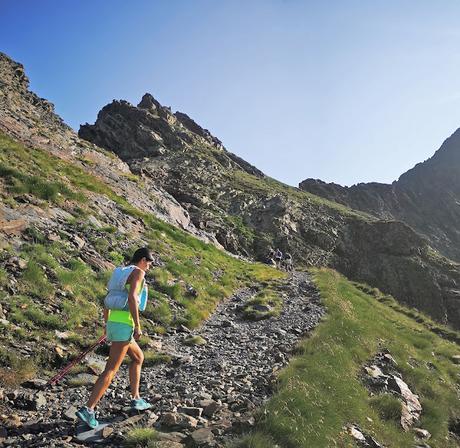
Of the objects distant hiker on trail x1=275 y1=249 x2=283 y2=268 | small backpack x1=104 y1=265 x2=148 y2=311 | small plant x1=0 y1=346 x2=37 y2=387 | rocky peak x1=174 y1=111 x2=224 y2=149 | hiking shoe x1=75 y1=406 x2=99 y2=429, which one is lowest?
small plant x1=0 y1=346 x2=37 y2=387

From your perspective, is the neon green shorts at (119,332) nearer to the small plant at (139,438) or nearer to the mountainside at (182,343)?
the mountainside at (182,343)

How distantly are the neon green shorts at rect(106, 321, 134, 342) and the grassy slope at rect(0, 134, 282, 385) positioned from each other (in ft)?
10.7

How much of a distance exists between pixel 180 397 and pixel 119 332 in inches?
98.7

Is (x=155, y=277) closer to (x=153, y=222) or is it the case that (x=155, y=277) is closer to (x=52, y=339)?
(x=52, y=339)

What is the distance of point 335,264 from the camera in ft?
277

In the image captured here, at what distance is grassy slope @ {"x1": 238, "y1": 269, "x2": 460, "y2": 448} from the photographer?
28.6 feet

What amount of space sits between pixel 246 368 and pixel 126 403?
174 inches

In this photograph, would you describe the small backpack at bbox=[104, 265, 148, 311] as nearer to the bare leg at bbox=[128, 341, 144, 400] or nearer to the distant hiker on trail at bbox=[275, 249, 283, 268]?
the bare leg at bbox=[128, 341, 144, 400]

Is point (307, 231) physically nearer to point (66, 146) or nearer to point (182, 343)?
point (66, 146)


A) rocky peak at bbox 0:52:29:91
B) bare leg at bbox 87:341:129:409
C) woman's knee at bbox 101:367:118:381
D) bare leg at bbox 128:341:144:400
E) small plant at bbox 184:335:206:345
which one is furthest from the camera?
rocky peak at bbox 0:52:29:91

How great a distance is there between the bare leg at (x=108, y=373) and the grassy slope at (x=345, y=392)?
9.59 feet

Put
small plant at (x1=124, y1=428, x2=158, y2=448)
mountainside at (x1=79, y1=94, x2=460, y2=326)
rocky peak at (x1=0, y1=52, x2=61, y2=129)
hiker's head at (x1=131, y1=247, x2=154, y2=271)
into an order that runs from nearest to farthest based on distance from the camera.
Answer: small plant at (x1=124, y1=428, x2=158, y2=448) < hiker's head at (x1=131, y1=247, x2=154, y2=271) < rocky peak at (x1=0, y1=52, x2=61, y2=129) < mountainside at (x1=79, y1=94, x2=460, y2=326)

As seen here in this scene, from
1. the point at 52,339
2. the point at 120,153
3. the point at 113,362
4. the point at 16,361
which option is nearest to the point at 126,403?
the point at 113,362

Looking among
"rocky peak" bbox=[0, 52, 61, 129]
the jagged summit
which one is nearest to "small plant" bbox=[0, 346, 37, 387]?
"rocky peak" bbox=[0, 52, 61, 129]
